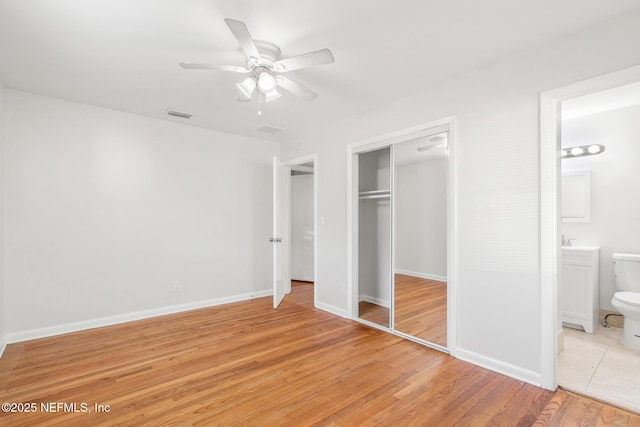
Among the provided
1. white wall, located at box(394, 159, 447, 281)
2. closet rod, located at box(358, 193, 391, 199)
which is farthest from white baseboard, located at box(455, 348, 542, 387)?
closet rod, located at box(358, 193, 391, 199)

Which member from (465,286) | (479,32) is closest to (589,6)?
(479,32)

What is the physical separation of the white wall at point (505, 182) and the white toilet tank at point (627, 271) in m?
1.74

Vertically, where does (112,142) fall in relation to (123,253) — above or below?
above

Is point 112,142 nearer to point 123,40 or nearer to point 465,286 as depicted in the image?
point 123,40

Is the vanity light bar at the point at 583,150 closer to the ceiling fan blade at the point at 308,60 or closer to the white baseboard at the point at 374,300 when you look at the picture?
the white baseboard at the point at 374,300

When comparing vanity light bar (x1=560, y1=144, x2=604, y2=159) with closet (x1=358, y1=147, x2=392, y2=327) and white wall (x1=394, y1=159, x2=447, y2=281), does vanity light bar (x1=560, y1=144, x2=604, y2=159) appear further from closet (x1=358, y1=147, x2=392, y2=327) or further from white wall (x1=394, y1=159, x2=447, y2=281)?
closet (x1=358, y1=147, x2=392, y2=327)

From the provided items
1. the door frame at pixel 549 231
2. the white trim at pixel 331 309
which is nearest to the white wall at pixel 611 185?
the door frame at pixel 549 231

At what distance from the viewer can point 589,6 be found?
5.95 ft

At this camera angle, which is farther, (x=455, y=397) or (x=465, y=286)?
(x=465, y=286)

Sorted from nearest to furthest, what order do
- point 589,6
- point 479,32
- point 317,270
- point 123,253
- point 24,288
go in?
point 589,6 < point 479,32 < point 24,288 < point 123,253 < point 317,270

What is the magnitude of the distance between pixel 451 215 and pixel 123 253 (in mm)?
3736

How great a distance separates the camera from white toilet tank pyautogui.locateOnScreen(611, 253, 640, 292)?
3062mm

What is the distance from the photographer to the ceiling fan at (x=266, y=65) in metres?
1.89

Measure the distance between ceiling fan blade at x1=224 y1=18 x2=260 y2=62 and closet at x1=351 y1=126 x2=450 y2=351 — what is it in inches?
72.0
